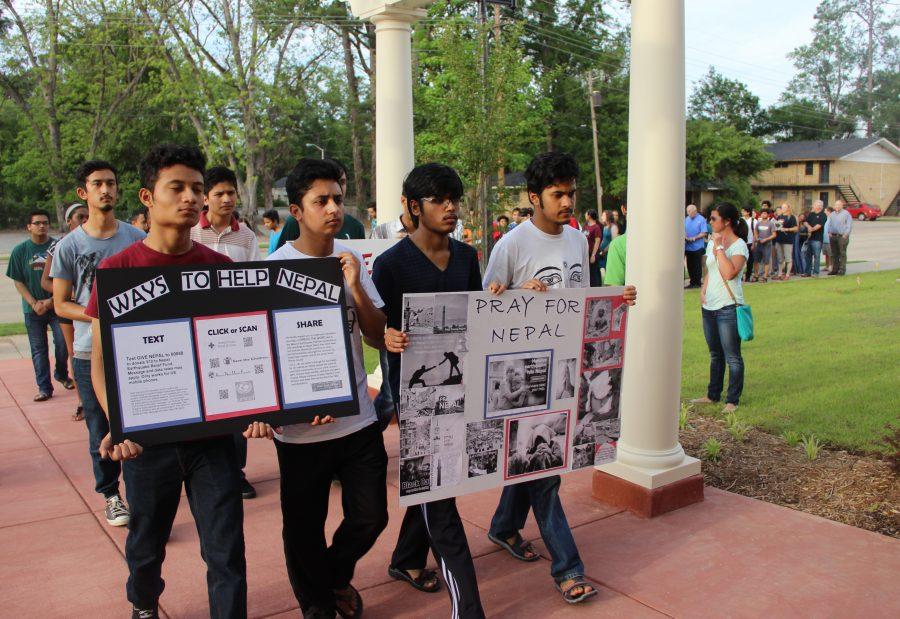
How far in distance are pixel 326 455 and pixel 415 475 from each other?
1.24 ft

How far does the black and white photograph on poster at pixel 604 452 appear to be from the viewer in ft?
12.7

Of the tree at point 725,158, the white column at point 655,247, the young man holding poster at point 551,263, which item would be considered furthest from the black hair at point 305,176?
the tree at point 725,158

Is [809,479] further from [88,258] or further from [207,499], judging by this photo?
[88,258]

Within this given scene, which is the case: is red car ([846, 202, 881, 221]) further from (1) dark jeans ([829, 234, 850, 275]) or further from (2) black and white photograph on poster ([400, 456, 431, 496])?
(2) black and white photograph on poster ([400, 456, 431, 496])

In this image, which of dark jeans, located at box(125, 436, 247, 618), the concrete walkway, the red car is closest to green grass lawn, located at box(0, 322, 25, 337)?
the concrete walkway

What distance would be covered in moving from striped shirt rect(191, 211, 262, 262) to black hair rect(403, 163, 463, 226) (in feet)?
6.35

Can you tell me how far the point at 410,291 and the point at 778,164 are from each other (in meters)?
72.4

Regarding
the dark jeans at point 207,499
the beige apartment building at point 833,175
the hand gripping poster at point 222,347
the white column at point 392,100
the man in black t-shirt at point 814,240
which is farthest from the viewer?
the beige apartment building at point 833,175

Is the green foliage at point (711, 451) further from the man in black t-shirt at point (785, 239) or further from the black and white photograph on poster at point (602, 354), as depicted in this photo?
the man in black t-shirt at point (785, 239)

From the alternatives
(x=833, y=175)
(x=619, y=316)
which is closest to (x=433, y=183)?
(x=619, y=316)

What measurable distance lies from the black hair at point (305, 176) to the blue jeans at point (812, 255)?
19.7 m

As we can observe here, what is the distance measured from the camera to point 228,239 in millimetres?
5098

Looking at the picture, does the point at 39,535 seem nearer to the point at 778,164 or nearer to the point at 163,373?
the point at 163,373

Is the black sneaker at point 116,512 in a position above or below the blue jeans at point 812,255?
below
